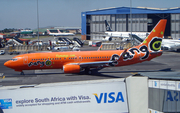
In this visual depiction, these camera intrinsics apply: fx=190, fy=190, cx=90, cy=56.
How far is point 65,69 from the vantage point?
27406 millimetres

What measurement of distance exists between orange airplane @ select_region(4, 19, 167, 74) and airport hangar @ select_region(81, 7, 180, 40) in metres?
72.8

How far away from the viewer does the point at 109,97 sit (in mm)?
10820

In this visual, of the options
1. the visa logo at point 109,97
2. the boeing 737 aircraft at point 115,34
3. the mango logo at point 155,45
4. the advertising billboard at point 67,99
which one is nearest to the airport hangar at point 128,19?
the boeing 737 aircraft at point 115,34

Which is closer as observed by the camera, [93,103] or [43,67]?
[93,103]

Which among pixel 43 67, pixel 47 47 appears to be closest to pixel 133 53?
pixel 43 67

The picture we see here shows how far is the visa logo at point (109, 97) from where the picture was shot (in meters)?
10.8

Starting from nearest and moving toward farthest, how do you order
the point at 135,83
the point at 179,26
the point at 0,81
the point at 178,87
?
the point at 178,87 → the point at 135,83 → the point at 0,81 → the point at 179,26

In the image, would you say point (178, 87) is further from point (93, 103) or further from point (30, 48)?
point (30, 48)

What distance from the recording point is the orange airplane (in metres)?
28.4

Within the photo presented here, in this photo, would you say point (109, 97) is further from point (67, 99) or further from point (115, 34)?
point (115, 34)

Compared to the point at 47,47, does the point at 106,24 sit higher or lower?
higher

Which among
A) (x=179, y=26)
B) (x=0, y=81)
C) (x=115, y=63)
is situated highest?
(x=179, y=26)

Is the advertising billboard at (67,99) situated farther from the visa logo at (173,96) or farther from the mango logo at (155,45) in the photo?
the mango logo at (155,45)

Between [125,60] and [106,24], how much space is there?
83.4m
